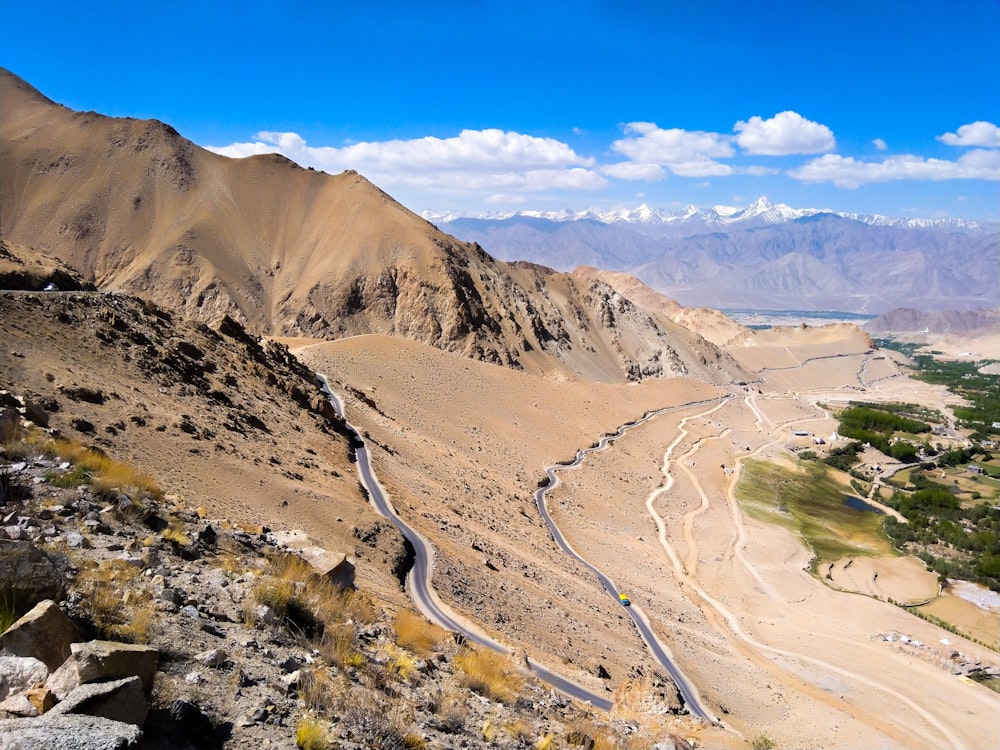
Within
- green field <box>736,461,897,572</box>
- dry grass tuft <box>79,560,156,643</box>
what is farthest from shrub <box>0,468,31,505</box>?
green field <box>736,461,897,572</box>

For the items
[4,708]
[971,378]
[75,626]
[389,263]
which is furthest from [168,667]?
[971,378]

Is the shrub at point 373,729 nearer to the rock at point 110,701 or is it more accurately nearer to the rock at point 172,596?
the rock at point 110,701

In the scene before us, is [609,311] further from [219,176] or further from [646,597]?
[646,597]

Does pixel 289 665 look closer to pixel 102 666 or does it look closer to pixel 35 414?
pixel 102 666

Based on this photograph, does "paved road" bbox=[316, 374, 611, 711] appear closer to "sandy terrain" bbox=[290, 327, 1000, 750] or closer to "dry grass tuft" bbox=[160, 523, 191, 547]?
"sandy terrain" bbox=[290, 327, 1000, 750]

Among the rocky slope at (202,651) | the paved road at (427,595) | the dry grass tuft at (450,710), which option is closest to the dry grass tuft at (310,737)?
the rocky slope at (202,651)
